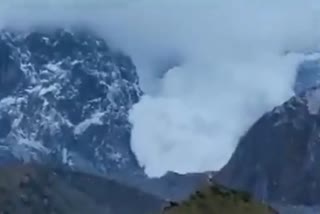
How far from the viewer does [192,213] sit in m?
100

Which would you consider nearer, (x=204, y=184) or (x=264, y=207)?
(x=264, y=207)

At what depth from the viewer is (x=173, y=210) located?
97.9 meters

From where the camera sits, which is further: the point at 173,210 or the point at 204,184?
the point at 204,184

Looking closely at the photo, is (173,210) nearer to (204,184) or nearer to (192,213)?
(192,213)

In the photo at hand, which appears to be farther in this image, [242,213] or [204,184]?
[204,184]

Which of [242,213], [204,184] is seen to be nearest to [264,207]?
[242,213]

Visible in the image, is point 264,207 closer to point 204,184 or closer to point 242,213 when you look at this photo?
point 242,213

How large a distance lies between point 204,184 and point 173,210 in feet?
31.0

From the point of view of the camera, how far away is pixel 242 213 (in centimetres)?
9844

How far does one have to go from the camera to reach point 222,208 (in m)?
100

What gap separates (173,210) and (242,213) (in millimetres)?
5739

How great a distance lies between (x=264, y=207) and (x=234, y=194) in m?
3.71

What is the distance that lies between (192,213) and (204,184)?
7150mm

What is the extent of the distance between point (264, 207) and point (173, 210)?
7.79 meters
